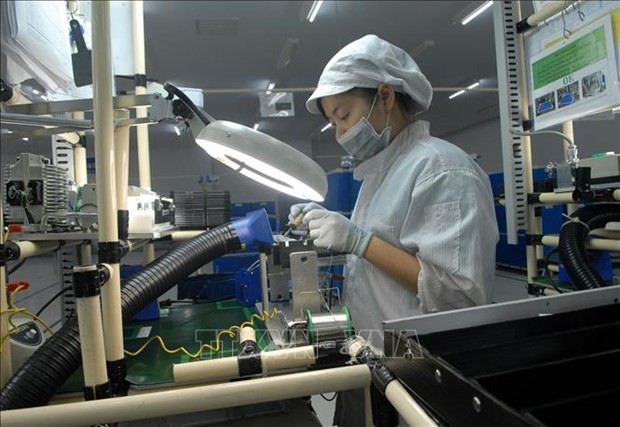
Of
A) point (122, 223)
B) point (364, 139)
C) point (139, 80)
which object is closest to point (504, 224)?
point (364, 139)

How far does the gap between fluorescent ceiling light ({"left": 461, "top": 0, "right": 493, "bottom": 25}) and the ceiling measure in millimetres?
133

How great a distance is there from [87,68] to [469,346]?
38.0 inches

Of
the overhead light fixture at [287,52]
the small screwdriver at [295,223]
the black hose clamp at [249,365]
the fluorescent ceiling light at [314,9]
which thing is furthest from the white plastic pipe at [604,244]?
the overhead light fixture at [287,52]

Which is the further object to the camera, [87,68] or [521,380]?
[87,68]

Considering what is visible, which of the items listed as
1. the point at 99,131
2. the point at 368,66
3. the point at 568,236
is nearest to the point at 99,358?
the point at 99,131

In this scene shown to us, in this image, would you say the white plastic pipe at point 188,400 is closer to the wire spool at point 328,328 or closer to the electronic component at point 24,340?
the wire spool at point 328,328

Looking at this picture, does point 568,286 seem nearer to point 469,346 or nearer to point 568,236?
point 568,236

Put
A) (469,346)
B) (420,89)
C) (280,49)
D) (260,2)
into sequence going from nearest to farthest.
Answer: (469,346) → (420,89) → (260,2) → (280,49)

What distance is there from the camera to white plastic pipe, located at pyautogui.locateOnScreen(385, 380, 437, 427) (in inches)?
16.4

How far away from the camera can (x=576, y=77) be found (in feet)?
4.25

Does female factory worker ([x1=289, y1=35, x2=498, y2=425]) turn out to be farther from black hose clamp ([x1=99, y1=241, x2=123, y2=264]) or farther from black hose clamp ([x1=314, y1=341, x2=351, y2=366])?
black hose clamp ([x1=99, y1=241, x2=123, y2=264])

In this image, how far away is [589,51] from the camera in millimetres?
1227

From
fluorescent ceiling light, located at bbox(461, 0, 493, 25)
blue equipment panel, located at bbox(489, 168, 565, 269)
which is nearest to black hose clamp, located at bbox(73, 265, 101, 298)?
fluorescent ceiling light, located at bbox(461, 0, 493, 25)

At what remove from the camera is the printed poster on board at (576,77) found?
1.16 metres
